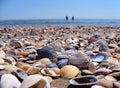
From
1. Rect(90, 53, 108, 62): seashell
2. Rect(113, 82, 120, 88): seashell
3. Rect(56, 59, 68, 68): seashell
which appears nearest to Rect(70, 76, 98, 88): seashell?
Rect(113, 82, 120, 88): seashell

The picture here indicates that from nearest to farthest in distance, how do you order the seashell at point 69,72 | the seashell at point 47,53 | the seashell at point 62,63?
the seashell at point 69,72 < the seashell at point 62,63 < the seashell at point 47,53

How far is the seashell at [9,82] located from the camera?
226 cm

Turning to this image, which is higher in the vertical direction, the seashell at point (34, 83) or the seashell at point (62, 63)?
the seashell at point (34, 83)

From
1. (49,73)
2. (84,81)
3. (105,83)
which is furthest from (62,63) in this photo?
(105,83)

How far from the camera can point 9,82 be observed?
2281mm

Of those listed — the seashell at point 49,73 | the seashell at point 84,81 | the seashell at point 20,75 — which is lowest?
the seashell at point 49,73

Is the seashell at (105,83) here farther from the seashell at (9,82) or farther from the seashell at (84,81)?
the seashell at (9,82)

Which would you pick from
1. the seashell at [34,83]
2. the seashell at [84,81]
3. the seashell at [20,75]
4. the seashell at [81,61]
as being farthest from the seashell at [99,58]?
the seashell at [34,83]

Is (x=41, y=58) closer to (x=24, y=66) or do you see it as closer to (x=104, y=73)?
(x=24, y=66)

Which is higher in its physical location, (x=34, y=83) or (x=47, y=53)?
(x=34, y=83)

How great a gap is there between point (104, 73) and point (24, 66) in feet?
3.15

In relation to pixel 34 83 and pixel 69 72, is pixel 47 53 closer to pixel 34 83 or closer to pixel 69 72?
pixel 69 72

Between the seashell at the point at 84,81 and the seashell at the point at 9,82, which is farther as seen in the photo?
the seashell at the point at 84,81

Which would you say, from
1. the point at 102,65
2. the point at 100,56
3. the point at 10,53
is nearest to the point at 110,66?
the point at 102,65
